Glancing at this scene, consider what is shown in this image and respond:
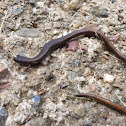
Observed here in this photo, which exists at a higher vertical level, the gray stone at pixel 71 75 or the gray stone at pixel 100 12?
the gray stone at pixel 100 12

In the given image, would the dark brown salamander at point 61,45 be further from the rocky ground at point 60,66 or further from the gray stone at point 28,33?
the gray stone at point 28,33

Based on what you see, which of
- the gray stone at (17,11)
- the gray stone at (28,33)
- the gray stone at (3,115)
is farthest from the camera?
the gray stone at (17,11)

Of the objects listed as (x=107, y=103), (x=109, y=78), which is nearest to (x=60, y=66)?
(x=109, y=78)

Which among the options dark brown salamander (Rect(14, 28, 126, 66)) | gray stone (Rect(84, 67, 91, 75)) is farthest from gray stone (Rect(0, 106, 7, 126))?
gray stone (Rect(84, 67, 91, 75))

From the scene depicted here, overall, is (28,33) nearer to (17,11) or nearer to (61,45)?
(17,11)

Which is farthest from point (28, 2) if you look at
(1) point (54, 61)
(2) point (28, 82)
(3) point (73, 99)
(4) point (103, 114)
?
(4) point (103, 114)

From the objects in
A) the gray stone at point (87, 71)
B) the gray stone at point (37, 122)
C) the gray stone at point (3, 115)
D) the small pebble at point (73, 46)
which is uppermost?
the small pebble at point (73, 46)

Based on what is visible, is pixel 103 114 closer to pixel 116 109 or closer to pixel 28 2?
pixel 116 109

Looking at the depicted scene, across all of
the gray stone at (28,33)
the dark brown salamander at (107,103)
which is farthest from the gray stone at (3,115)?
the gray stone at (28,33)
